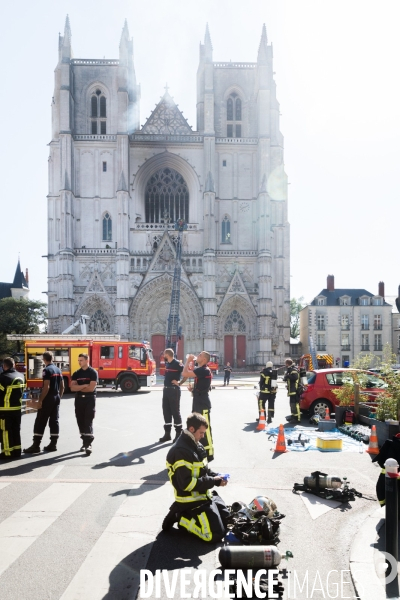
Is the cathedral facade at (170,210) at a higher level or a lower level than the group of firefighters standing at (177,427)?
higher

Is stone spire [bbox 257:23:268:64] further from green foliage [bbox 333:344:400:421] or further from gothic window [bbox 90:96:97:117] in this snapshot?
green foliage [bbox 333:344:400:421]

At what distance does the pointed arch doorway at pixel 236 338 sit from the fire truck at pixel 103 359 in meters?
20.2

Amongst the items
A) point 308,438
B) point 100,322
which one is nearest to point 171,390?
point 308,438

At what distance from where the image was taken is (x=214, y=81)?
4559cm

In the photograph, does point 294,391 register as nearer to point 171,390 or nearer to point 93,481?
point 171,390

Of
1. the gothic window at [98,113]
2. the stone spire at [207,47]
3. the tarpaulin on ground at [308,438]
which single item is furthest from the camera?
the gothic window at [98,113]

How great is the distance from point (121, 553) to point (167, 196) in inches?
1654

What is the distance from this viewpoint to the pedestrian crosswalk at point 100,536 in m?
4.03

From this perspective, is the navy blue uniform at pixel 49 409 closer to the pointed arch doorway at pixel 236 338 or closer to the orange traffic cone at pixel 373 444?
the orange traffic cone at pixel 373 444

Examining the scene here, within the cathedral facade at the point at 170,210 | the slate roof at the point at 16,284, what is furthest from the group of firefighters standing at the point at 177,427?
the slate roof at the point at 16,284

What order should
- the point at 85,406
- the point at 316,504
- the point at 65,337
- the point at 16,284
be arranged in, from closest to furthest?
the point at 316,504 < the point at 85,406 < the point at 65,337 < the point at 16,284

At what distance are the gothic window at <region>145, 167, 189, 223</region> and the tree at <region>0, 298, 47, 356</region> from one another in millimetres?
14443

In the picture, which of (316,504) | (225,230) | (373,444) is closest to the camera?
(316,504)

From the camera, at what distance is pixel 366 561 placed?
4402 millimetres
